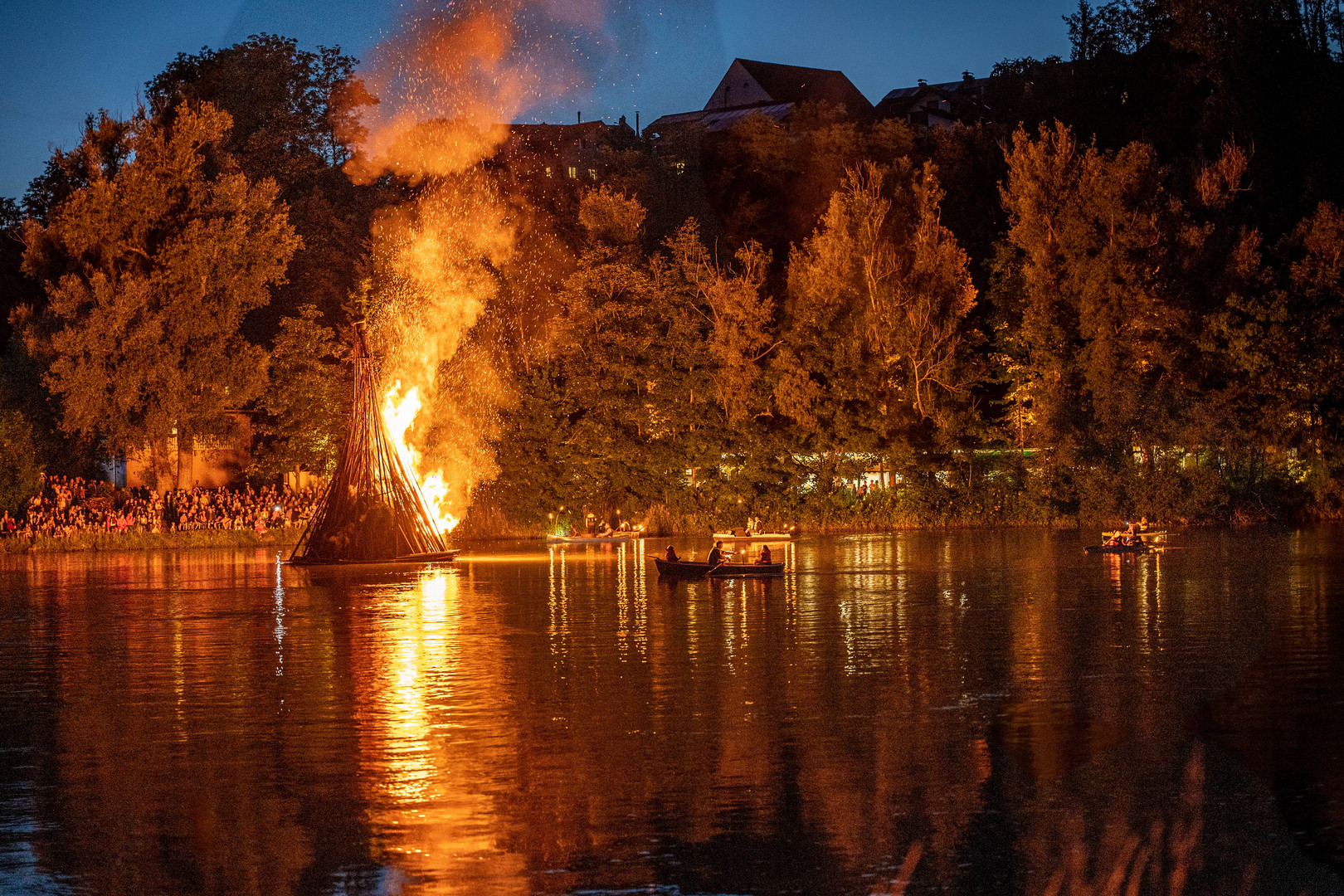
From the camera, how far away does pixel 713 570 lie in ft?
111

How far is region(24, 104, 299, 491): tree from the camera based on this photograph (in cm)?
5144

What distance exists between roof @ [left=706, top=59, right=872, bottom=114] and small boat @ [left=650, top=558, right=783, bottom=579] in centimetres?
9423

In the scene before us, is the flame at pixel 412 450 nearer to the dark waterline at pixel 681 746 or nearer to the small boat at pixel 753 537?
the small boat at pixel 753 537

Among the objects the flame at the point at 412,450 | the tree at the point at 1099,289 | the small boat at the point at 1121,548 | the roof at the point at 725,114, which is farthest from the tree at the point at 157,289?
the roof at the point at 725,114

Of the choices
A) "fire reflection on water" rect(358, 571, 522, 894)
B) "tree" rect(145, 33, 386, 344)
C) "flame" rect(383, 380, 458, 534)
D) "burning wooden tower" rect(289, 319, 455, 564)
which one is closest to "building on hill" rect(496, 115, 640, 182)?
"tree" rect(145, 33, 386, 344)

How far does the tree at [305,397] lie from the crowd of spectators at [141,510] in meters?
2.19

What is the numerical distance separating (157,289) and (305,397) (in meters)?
6.70

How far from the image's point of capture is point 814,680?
18.6 metres

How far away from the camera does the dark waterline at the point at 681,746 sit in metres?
10.9

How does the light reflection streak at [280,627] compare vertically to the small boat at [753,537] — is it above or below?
below

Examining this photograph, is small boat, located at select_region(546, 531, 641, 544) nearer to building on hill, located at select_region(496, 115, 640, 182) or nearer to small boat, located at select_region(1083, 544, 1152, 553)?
small boat, located at select_region(1083, 544, 1152, 553)

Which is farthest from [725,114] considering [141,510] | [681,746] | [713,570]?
[681,746]

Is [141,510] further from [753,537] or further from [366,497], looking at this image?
[753,537]

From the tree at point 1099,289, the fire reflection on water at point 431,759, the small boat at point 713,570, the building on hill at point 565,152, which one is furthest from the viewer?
the building on hill at point 565,152
